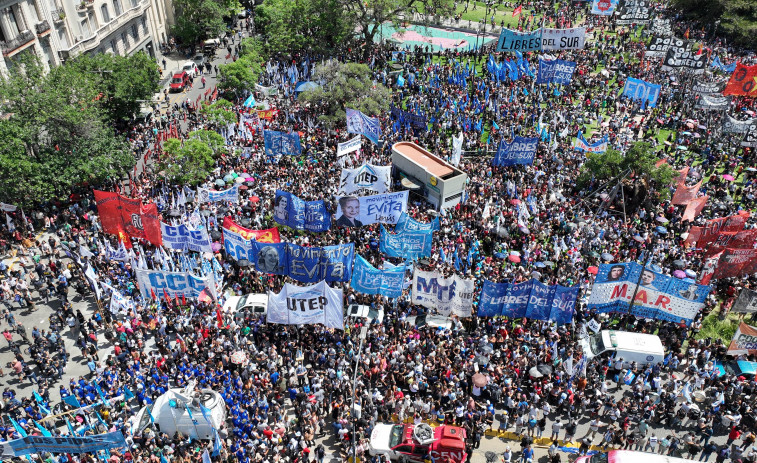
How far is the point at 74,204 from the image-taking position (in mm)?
37250

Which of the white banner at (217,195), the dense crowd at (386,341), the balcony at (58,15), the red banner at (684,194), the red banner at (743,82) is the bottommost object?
the dense crowd at (386,341)

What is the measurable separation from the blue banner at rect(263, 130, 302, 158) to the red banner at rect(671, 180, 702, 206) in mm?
24086

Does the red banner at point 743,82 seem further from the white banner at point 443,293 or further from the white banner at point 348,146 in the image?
the white banner at point 443,293

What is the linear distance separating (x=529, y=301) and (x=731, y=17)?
56789 mm

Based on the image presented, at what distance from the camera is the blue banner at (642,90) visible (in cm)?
4600

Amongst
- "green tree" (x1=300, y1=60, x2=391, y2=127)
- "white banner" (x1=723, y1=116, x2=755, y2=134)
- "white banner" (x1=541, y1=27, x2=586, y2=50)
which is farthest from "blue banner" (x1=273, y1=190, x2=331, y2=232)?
"white banner" (x1=541, y1=27, x2=586, y2=50)

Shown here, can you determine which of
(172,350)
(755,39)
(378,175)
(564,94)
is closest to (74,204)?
(172,350)

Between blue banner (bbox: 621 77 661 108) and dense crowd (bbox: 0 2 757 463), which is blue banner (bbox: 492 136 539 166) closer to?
dense crowd (bbox: 0 2 757 463)

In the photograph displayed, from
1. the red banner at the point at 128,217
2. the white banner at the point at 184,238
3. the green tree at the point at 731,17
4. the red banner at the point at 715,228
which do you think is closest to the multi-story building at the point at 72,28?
the red banner at the point at 128,217

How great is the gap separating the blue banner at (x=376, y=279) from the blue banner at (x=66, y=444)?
11380 mm

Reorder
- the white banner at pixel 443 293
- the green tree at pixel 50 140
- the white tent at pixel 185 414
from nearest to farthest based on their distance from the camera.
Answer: the white tent at pixel 185 414 < the white banner at pixel 443 293 < the green tree at pixel 50 140

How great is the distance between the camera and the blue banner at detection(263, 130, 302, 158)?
38938mm

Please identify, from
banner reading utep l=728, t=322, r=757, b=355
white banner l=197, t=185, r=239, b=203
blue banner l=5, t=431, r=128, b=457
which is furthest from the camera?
white banner l=197, t=185, r=239, b=203

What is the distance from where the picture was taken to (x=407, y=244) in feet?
96.1
